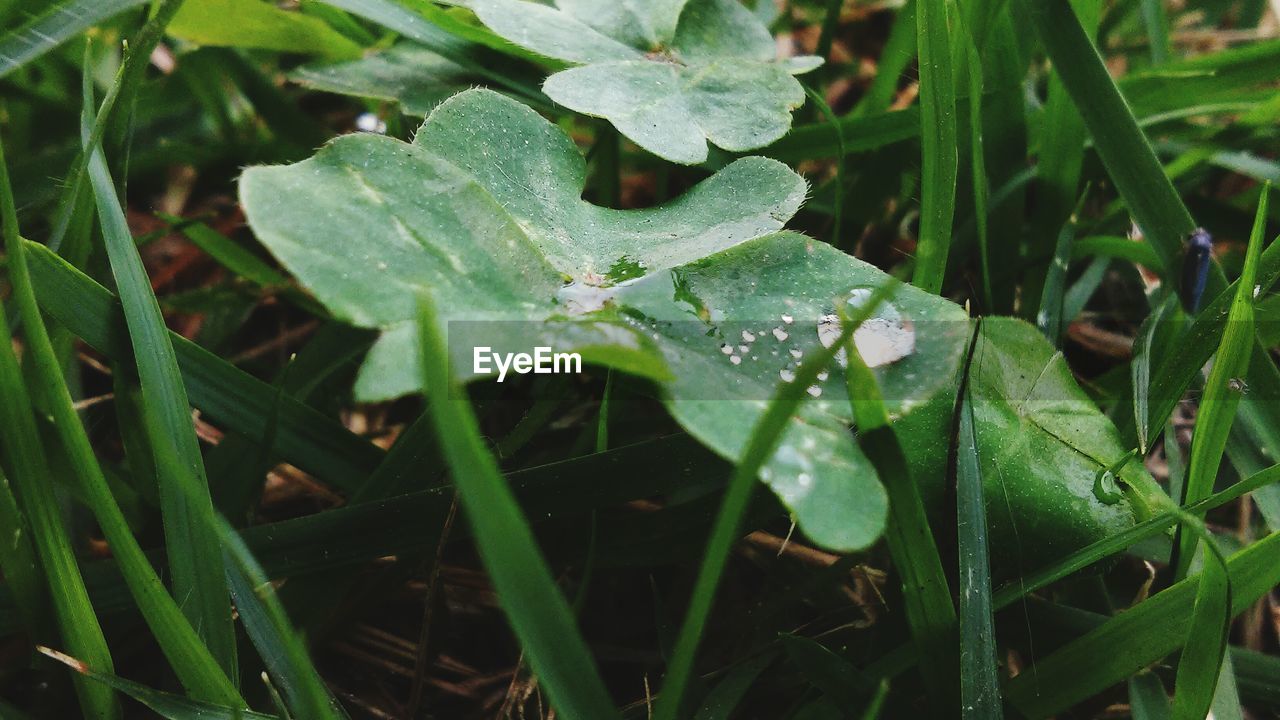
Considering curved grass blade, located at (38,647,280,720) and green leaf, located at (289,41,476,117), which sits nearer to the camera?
curved grass blade, located at (38,647,280,720)

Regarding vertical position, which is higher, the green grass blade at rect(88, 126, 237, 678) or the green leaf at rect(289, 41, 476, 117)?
the green leaf at rect(289, 41, 476, 117)

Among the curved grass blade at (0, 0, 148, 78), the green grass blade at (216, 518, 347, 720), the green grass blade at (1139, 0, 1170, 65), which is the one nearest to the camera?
the green grass blade at (216, 518, 347, 720)

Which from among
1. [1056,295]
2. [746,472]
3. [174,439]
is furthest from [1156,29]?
[174,439]

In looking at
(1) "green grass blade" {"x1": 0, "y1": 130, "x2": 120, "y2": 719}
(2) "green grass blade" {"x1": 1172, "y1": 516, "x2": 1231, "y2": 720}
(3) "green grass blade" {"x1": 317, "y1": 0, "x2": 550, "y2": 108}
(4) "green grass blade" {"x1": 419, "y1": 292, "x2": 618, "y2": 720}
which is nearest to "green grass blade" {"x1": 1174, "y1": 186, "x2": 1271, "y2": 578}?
(2) "green grass blade" {"x1": 1172, "y1": 516, "x2": 1231, "y2": 720}

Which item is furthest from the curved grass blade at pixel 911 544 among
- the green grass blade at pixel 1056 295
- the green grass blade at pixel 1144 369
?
the green grass blade at pixel 1056 295

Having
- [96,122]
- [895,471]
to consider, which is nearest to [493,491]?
[895,471]

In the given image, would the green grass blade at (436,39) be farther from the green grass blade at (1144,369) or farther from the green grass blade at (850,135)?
the green grass blade at (1144,369)

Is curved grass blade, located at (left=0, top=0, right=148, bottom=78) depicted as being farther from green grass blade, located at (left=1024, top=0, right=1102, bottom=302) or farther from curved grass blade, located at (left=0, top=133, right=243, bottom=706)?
green grass blade, located at (left=1024, top=0, right=1102, bottom=302)
